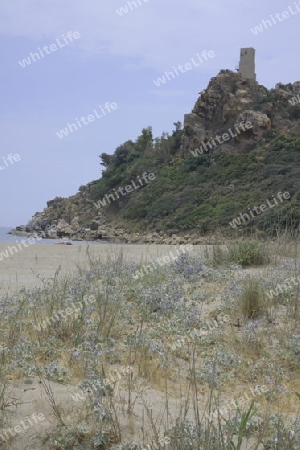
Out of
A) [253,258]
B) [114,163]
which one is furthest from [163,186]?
[253,258]

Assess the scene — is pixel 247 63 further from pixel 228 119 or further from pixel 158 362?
pixel 158 362

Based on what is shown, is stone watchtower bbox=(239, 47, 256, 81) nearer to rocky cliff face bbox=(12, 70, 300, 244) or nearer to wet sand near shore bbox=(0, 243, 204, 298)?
rocky cliff face bbox=(12, 70, 300, 244)

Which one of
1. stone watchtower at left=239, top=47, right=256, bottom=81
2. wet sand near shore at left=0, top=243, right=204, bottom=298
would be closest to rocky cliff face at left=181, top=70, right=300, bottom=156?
stone watchtower at left=239, top=47, right=256, bottom=81

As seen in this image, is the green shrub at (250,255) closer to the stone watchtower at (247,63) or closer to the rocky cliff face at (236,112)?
the rocky cliff face at (236,112)

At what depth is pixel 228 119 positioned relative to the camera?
49.7m

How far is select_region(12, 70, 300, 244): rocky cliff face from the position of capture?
46.7 meters

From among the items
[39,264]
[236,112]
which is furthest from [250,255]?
[236,112]

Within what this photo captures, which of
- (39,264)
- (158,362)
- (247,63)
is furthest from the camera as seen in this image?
(247,63)

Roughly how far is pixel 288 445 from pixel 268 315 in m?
2.91

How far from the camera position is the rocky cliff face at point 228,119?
153ft

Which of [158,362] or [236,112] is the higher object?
[236,112]

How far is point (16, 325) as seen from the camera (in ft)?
15.1

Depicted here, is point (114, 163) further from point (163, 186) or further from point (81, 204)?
point (163, 186)

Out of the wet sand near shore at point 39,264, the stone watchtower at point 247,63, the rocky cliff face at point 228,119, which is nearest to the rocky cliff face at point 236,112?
the rocky cliff face at point 228,119
